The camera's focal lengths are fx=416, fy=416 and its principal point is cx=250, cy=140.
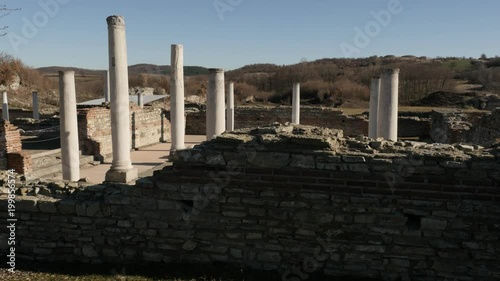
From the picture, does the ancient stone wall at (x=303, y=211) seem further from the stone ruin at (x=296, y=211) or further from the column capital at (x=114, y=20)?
the column capital at (x=114, y=20)

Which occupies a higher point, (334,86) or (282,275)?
(334,86)

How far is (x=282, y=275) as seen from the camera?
5.05 meters

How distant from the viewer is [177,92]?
12805 millimetres

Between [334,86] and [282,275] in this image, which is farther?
[334,86]

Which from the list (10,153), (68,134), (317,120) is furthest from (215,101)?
(317,120)

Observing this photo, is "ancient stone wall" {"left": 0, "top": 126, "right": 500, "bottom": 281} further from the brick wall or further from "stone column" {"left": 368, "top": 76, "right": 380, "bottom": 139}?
"stone column" {"left": 368, "top": 76, "right": 380, "bottom": 139}

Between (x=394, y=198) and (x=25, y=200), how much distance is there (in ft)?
15.7

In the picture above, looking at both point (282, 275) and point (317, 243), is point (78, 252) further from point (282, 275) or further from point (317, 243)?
point (317, 243)

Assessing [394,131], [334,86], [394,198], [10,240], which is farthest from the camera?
[334,86]

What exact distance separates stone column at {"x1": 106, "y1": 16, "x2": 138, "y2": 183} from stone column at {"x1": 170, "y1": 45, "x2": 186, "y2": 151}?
3019 mm

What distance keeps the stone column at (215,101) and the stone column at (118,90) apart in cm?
Result: 328

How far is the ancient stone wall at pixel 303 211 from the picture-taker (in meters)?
4.68

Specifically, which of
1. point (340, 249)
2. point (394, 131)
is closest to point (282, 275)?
point (340, 249)

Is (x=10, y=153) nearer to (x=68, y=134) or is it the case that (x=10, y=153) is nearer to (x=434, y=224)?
(x=68, y=134)
